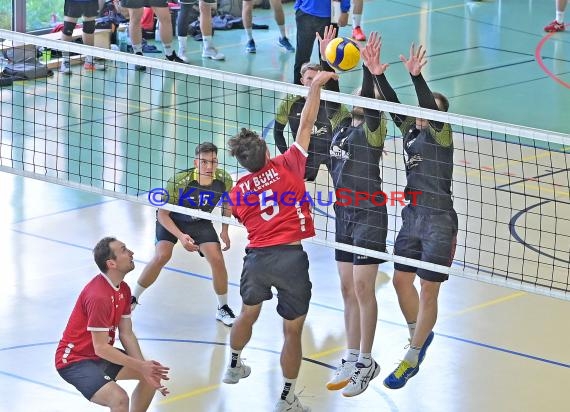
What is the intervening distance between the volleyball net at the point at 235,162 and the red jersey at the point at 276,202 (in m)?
0.56

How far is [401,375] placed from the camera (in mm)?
9422

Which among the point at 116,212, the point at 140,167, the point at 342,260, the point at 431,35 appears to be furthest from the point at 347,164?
the point at 431,35

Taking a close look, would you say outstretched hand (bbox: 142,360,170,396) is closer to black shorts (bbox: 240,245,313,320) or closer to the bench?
black shorts (bbox: 240,245,313,320)

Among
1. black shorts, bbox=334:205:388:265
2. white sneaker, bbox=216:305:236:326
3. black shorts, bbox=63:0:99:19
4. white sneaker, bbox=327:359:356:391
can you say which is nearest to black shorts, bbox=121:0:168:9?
black shorts, bbox=63:0:99:19

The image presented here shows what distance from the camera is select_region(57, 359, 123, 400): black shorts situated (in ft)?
28.5

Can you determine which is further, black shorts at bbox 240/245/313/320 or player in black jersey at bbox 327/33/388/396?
player in black jersey at bbox 327/33/388/396

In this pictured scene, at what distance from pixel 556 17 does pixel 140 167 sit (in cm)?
1097

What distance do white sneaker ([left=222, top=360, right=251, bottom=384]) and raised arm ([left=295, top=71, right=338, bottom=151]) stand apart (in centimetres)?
185

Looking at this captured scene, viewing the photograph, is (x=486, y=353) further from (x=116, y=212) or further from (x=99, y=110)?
(x=99, y=110)

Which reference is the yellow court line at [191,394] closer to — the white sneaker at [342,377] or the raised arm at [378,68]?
the white sneaker at [342,377]

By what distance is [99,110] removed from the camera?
58.9 feet

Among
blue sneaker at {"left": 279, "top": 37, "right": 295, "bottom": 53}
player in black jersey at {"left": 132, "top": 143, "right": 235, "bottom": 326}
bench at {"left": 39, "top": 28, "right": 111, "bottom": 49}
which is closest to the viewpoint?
player in black jersey at {"left": 132, "top": 143, "right": 235, "bottom": 326}

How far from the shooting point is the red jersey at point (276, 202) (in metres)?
8.78

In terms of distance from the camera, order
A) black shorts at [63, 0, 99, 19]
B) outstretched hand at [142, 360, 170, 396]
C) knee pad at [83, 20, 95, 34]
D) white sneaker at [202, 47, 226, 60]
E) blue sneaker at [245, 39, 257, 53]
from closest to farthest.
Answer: outstretched hand at [142, 360, 170, 396]
black shorts at [63, 0, 99, 19]
knee pad at [83, 20, 95, 34]
white sneaker at [202, 47, 226, 60]
blue sneaker at [245, 39, 257, 53]
